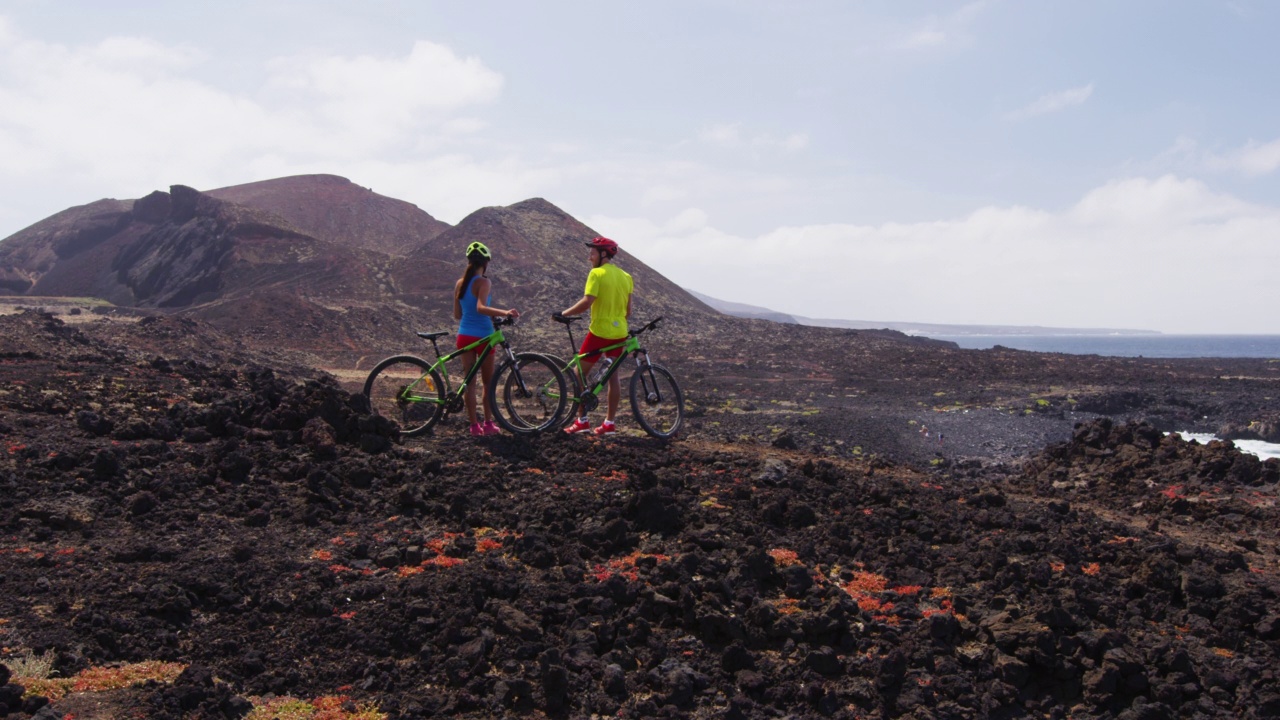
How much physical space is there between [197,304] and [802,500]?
40335 millimetres

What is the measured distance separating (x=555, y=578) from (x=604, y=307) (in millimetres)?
4061

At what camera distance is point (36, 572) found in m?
4.72

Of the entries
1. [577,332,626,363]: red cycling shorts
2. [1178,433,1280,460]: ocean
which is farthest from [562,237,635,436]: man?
[1178,433,1280,460]: ocean

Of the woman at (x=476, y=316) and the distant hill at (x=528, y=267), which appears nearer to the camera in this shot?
the woman at (x=476, y=316)

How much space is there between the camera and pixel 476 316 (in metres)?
8.51

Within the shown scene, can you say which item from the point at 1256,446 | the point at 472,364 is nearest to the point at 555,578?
the point at 472,364

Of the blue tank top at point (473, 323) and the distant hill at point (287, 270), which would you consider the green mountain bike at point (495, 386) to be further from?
the distant hill at point (287, 270)

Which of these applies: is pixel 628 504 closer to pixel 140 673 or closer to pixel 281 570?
pixel 281 570

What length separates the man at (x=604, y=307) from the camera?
28.1 feet

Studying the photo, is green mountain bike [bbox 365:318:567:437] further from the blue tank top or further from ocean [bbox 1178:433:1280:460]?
ocean [bbox 1178:433:1280:460]

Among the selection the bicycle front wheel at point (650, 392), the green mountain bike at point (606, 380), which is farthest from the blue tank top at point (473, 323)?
the bicycle front wheel at point (650, 392)

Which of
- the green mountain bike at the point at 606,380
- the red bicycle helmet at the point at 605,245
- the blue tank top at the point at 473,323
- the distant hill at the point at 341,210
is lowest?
the green mountain bike at the point at 606,380

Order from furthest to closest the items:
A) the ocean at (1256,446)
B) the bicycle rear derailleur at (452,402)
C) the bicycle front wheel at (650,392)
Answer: the ocean at (1256,446), the bicycle front wheel at (650,392), the bicycle rear derailleur at (452,402)

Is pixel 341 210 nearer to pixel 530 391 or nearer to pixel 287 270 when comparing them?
pixel 287 270
